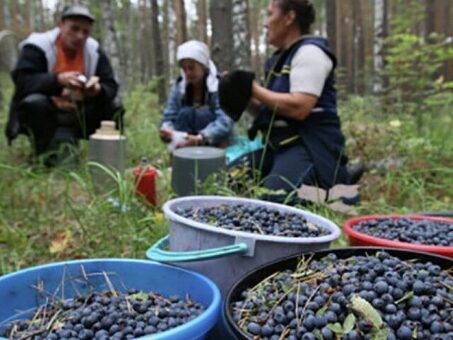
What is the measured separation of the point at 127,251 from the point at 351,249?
1.02m

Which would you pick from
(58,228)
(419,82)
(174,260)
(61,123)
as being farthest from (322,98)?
(419,82)

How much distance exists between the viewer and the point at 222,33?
13.1 ft

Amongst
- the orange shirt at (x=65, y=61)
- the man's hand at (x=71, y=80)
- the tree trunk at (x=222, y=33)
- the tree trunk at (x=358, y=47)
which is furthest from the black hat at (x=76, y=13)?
the tree trunk at (x=358, y=47)

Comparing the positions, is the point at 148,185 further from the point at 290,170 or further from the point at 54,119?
the point at 54,119

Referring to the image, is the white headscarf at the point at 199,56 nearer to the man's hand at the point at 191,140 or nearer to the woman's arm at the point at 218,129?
the woman's arm at the point at 218,129

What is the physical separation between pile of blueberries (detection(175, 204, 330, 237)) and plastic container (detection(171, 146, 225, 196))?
93 cm

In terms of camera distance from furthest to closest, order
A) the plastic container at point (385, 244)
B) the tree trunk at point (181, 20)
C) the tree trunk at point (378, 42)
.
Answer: the tree trunk at point (181, 20) < the tree trunk at point (378, 42) < the plastic container at point (385, 244)

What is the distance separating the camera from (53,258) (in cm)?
202

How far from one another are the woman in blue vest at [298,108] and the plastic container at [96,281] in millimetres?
1177

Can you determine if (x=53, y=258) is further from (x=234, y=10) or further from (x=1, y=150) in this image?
(x=234, y=10)

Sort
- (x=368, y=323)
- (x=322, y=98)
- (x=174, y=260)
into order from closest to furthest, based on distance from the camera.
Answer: (x=368, y=323), (x=174, y=260), (x=322, y=98)

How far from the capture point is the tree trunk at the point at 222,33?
3.95 metres

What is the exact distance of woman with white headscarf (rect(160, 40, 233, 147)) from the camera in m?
3.37

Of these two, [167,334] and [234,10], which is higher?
[234,10]
